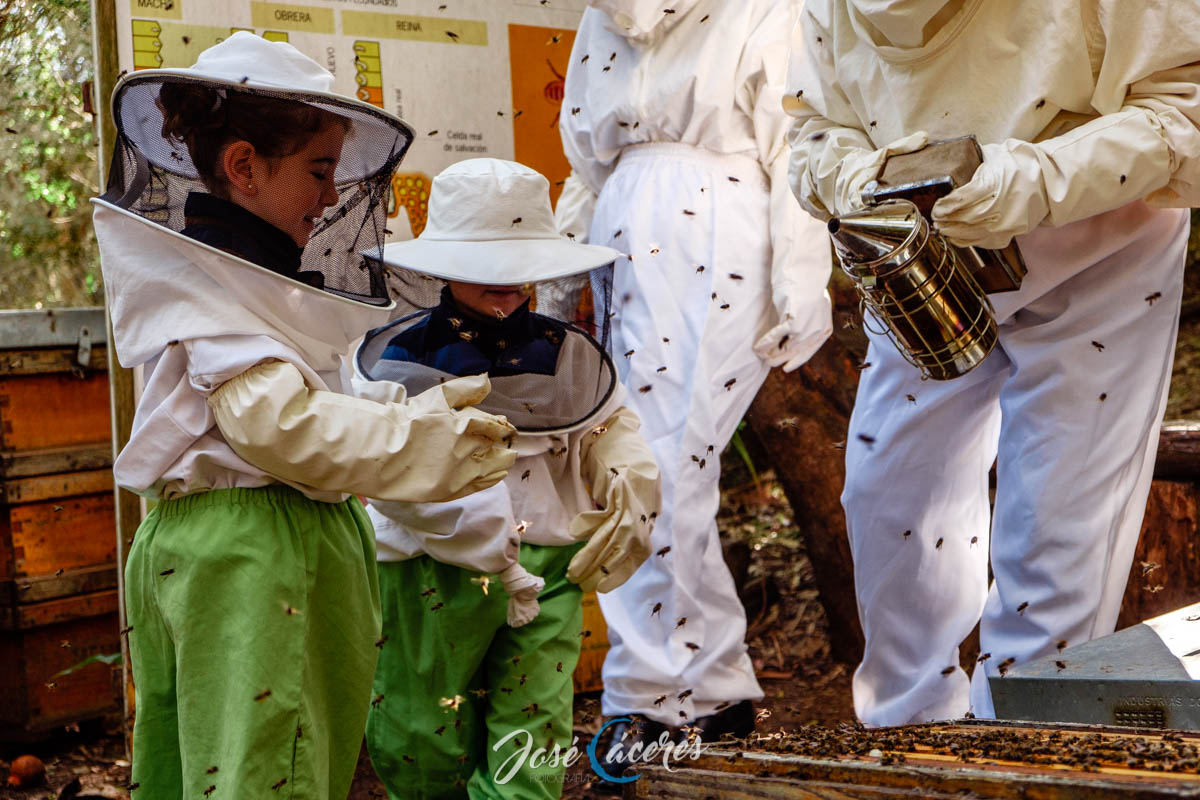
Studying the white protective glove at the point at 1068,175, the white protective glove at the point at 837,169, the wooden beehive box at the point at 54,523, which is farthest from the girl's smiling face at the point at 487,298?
the wooden beehive box at the point at 54,523

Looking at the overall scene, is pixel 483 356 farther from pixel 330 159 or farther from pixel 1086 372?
pixel 1086 372

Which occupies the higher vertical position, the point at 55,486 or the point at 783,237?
the point at 783,237

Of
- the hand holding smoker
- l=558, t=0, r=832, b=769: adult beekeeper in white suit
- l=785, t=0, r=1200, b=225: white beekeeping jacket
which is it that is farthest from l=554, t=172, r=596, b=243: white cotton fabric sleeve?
the hand holding smoker

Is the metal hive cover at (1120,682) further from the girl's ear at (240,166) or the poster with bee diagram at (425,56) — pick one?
the poster with bee diagram at (425,56)

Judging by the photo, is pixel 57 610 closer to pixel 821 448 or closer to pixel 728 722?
pixel 728 722

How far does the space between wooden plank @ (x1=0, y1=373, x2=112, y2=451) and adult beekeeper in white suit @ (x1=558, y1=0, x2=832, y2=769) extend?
172 cm

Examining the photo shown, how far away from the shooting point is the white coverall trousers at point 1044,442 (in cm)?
275

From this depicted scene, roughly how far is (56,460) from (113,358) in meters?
0.49

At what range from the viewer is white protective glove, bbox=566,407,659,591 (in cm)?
257

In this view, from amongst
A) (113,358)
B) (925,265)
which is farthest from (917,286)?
(113,358)

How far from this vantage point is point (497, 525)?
8.54 feet

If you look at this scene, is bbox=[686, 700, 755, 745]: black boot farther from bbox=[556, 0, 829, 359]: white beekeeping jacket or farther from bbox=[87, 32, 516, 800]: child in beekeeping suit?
bbox=[87, 32, 516, 800]: child in beekeeping suit

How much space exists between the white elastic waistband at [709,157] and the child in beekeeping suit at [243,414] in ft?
5.66

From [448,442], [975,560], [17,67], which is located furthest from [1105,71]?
[17,67]
